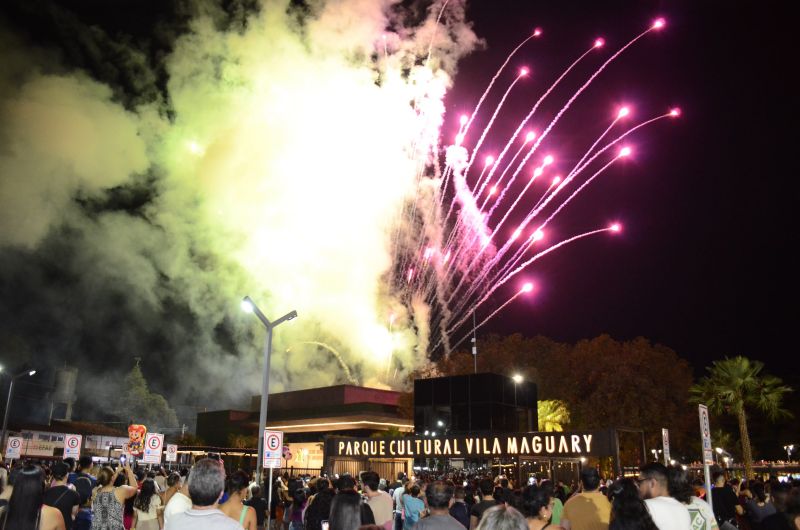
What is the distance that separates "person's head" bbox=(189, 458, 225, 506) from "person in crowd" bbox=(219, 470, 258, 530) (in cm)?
323

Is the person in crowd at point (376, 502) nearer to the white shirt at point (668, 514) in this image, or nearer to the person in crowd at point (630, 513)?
the white shirt at point (668, 514)

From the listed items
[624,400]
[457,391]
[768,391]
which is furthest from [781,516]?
[624,400]

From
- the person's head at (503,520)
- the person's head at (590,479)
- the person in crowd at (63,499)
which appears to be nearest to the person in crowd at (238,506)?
the person in crowd at (63,499)

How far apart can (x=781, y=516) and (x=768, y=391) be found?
36.4 metres

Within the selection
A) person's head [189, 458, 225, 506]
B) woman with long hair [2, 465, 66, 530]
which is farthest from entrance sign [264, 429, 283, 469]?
person's head [189, 458, 225, 506]

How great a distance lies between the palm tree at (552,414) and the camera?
154ft

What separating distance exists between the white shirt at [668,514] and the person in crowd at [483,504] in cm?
411

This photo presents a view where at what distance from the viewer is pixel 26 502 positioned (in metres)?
5.32

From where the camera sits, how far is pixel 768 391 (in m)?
38.8

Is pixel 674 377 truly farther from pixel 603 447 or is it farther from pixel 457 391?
pixel 603 447

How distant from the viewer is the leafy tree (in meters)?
104

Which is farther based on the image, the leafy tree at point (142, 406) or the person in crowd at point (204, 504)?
the leafy tree at point (142, 406)

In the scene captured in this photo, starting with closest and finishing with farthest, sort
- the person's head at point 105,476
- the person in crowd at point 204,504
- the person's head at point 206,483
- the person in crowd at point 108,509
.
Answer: the person in crowd at point 204,504, the person's head at point 206,483, the person in crowd at point 108,509, the person's head at point 105,476

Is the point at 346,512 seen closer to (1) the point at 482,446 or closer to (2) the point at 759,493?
(2) the point at 759,493
